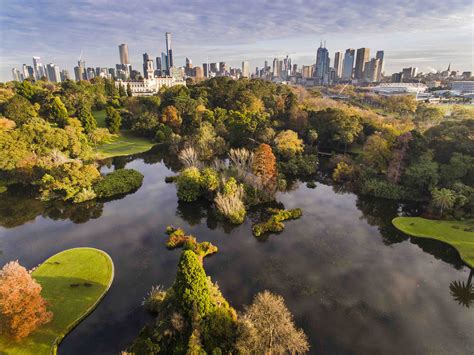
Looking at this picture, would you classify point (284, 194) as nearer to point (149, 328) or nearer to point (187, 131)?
point (149, 328)

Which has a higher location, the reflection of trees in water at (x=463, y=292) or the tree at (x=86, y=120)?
the tree at (x=86, y=120)

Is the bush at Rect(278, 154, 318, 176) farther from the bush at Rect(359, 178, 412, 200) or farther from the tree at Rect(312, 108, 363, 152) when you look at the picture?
the bush at Rect(359, 178, 412, 200)

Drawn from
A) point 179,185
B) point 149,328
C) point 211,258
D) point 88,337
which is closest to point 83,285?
point 88,337

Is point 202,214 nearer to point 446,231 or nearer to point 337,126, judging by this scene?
point 446,231

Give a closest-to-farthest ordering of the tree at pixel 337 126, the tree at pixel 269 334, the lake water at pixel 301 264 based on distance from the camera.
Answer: the tree at pixel 269 334
the lake water at pixel 301 264
the tree at pixel 337 126

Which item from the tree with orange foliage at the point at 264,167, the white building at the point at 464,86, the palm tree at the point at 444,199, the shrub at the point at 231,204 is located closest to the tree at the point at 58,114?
the tree with orange foliage at the point at 264,167

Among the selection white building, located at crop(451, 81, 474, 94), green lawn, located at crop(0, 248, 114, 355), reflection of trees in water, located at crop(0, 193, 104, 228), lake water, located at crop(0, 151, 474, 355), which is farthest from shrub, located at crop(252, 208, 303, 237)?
white building, located at crop(451, 81, 474, 94)

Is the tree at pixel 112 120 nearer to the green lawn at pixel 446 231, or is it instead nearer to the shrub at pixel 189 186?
the shrub at pixel 189 186
